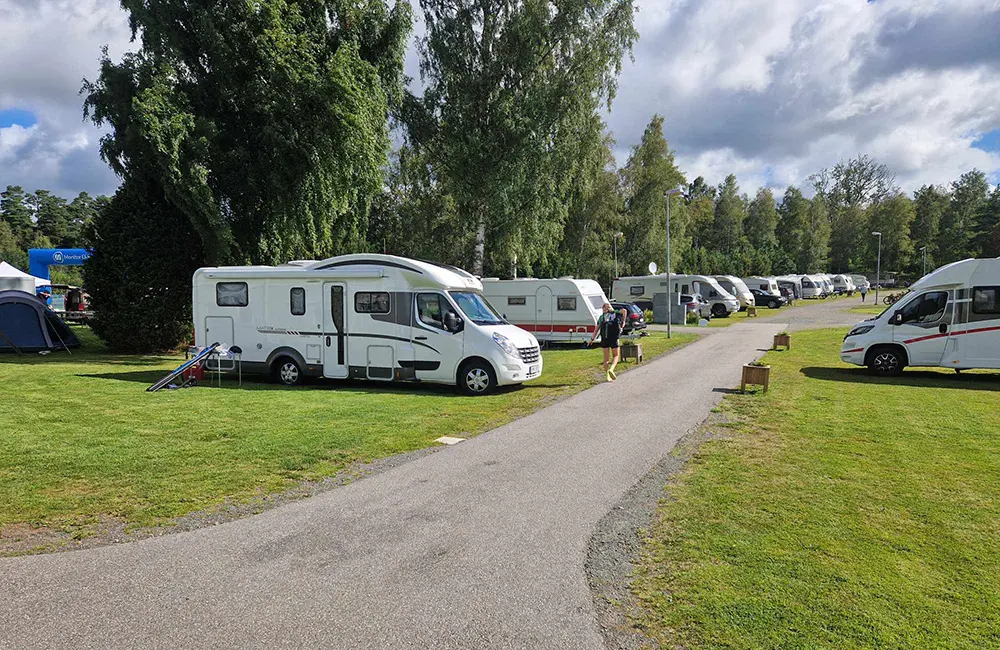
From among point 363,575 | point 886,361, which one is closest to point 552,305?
point 886,361

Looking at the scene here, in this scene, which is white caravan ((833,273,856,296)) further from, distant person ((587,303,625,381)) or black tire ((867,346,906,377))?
distant person ((587,303,625,381))

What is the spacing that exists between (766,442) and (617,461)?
2.25 metres

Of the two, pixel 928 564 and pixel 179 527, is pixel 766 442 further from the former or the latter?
pixel 179 527

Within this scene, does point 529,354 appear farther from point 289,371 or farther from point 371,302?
point 289,371

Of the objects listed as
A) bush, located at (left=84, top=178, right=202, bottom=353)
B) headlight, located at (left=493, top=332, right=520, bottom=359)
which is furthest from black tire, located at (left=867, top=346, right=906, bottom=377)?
bush, located at (left=84, top=178, right=202, bottom=353)

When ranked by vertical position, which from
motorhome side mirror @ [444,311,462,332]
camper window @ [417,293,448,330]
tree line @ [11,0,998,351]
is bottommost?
motorhome side mirror @ [444,311,462,332]

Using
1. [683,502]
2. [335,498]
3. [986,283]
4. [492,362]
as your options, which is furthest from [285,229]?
[986,283]

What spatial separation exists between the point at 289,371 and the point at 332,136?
8.17 meters

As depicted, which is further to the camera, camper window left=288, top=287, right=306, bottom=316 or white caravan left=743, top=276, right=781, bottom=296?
white caravan left=743, top=276, right=781, bottom=296

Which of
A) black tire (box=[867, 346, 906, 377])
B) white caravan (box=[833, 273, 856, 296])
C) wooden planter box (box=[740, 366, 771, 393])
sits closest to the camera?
wooden planter box (box=[740, 366, 771, 393])

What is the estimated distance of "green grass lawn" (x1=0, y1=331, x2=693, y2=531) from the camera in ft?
18.7

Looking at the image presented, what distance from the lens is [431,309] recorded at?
39.7 feet

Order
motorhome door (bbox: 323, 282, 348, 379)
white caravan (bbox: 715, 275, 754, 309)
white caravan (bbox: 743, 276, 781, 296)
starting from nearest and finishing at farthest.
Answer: motorhome door (bbox: 323, 282, 348, 379), white caravan (bbox: 715, 275, 754, 309), white caravan (bbox: 743, 276, 781, 296)

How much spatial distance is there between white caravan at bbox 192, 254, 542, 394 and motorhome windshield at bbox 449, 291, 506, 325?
1.1 inches
